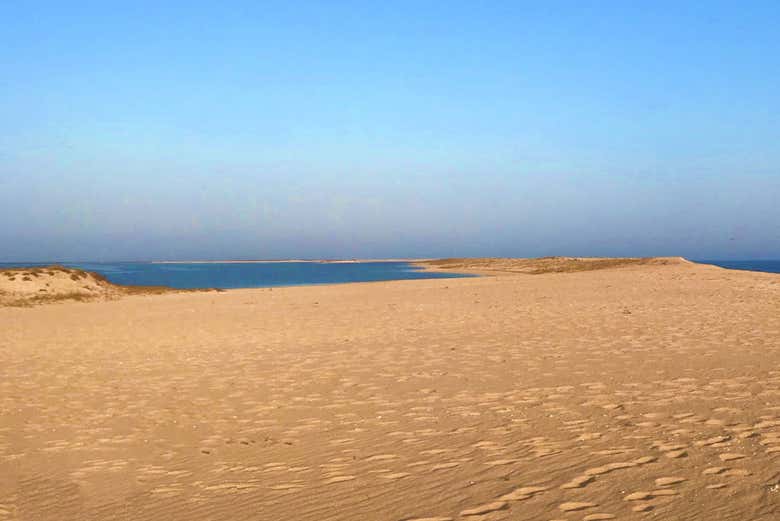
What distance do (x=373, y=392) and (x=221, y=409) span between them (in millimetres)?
2051

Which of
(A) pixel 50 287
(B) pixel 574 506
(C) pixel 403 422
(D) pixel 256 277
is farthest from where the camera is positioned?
(D) pixel 256 277

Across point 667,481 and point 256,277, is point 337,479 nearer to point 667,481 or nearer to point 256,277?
point 667,481

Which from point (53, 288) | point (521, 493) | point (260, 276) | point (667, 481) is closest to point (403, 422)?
point (521, 493)

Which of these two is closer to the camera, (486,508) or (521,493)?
(486,508)

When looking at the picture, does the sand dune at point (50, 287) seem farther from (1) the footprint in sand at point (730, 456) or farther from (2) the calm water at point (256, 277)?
(1) the footprint in sand at point (730, 456)

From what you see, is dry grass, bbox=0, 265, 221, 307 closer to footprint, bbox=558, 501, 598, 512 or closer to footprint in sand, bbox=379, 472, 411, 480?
footprint in sand, bbox=379, 472, 411, 480

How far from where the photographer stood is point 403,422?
25.7ft

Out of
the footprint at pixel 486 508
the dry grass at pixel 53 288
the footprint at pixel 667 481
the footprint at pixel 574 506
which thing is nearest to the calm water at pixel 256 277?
the dry grass at pixel 53 288

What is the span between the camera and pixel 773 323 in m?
14.8

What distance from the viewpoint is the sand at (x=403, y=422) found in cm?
507

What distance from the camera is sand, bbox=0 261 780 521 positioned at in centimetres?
507

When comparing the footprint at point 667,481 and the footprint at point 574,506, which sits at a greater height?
the footprint at point 667,481

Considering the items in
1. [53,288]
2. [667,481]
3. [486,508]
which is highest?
[53,288]

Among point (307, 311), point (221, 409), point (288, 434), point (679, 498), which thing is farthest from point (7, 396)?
point (307, 311)
